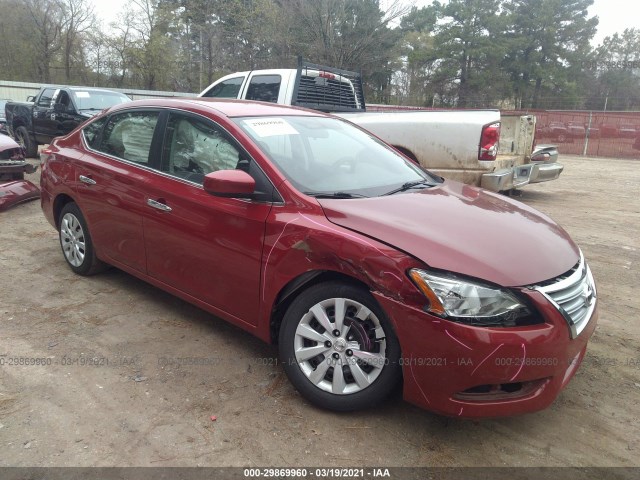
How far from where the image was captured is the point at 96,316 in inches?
149

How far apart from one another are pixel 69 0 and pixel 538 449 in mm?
43122

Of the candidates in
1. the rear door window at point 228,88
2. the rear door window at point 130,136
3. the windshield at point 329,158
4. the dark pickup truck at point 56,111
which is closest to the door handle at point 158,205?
the rear door window at point 130,136

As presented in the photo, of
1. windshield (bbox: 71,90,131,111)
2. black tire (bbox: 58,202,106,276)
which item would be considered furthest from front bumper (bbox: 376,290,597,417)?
windshield (bbox: 71,90,131,111)

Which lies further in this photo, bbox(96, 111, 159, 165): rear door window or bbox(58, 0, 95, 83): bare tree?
bbox(58, 0, 95, 83): bare tree

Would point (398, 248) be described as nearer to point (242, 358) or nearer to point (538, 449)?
point (538, 449)

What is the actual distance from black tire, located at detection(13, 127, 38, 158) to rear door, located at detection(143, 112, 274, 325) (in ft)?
33.3

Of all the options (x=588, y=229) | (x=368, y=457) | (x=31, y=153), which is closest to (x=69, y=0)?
(x=31, y=153)

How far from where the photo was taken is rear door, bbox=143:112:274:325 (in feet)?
9.71

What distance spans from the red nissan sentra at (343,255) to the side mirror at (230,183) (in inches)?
0.4

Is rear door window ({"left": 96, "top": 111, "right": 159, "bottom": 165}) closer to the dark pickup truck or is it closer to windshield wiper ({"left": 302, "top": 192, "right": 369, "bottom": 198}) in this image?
windshield wiper ({"left": 302, "top": 192, "right": 369, "bottom": 198})

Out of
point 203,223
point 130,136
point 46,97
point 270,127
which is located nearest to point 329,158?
point 270,127

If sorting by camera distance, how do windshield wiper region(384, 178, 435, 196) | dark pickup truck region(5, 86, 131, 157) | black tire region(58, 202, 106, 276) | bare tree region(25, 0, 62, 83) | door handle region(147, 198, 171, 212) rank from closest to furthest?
windshield wiper region(384, 178, 435, 196)
door handle region(147, 198, 171, 212)
black tire region(58, 202, 106, 276)
dark pickup truck region(5, 86, 131, 157)
bare tree region(25, 0, 62, 83)

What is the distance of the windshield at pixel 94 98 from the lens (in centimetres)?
1066

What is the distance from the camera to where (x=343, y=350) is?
259 cm
